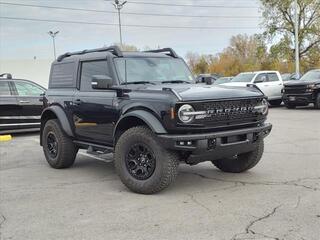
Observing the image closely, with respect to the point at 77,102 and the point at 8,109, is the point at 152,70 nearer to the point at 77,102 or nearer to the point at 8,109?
the point at 77,102

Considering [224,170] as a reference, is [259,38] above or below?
above

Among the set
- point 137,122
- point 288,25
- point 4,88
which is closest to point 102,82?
point 137,122

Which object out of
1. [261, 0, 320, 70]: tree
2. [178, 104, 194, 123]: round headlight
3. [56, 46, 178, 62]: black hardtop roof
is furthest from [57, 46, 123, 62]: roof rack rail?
[261, 0, 320, 70]: tree

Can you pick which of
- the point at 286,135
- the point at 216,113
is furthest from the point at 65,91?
the point at 286,135

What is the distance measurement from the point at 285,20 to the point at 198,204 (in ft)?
118

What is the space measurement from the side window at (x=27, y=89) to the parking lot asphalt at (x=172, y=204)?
5.11m

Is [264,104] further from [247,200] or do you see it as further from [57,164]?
[57,164]

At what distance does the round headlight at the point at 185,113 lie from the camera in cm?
598

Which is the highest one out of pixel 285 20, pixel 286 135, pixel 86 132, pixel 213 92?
pixel 285 20

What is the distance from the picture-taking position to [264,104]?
22.7ft

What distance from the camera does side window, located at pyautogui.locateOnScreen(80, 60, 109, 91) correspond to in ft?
24.9

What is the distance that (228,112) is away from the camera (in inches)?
249

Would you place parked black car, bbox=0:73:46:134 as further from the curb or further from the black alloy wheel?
the black alloy wheel

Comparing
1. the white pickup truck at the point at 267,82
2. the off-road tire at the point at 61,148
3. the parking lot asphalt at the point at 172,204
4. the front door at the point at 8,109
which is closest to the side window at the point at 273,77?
the white pickup truck at the point at 267,82
